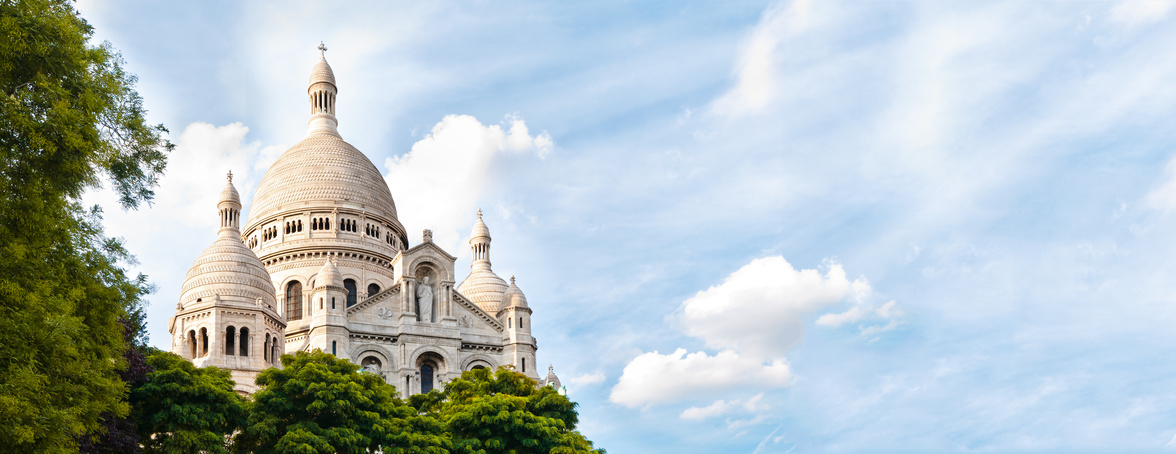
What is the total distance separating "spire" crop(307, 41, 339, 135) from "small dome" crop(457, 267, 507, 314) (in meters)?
18.2

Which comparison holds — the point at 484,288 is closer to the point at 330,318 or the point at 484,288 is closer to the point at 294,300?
the point at 294,300

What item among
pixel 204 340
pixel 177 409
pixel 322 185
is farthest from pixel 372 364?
pixel 177 409

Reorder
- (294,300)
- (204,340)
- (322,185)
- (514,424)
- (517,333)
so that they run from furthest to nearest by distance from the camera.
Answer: (322,185)
(294,300)
(517,333)
(204,340)
(514,424)

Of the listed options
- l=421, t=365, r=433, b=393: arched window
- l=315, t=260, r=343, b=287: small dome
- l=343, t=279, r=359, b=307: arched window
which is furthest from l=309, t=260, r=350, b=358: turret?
l=343, t=279, r=359, b=307: arched window

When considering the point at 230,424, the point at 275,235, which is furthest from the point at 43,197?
the point at 275,235

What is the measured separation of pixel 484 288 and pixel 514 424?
32.2 meters

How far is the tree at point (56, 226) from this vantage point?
22.2 m

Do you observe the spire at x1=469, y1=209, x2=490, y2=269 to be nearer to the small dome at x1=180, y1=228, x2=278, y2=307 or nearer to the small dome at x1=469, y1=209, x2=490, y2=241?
the small dome at x1=469, y1=209, x2=490, y2=241

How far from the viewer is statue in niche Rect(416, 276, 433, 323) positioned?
190ft

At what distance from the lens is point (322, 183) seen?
73.8 m

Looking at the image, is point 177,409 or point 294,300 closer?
point 177,409

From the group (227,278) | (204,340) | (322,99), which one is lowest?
(204,340)

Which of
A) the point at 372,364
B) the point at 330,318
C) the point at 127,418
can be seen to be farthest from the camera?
the point at 372,364

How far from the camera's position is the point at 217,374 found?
118ft
